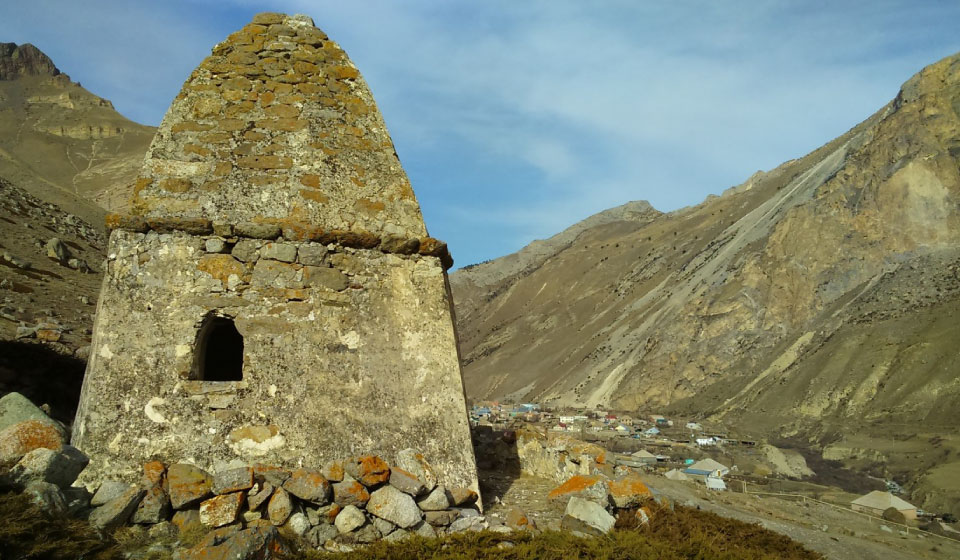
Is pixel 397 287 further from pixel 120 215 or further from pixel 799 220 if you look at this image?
pixel 799 220

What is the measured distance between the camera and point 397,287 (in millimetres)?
5941

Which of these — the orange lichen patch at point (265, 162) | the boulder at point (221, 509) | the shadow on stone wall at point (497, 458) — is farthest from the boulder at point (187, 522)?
the shadow on stone wall at point (497, 458)

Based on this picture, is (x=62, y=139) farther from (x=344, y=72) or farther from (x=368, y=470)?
(x=368, y=470)

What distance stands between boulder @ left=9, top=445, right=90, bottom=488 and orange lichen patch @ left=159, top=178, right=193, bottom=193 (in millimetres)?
2478

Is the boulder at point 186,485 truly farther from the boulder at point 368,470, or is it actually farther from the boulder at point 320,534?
the boulder at point 368,470

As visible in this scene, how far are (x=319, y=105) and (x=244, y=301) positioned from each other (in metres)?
2.35

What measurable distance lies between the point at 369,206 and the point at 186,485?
2981mm

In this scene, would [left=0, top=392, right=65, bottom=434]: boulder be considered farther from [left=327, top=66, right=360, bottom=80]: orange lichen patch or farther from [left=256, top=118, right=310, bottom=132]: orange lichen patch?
[left=327, top=66, right=360, bottom=80]: orange lichen patch

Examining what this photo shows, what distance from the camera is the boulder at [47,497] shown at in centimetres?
388

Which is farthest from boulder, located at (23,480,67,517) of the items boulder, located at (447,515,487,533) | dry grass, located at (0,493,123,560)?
boulder, located at (447,515,487,533)

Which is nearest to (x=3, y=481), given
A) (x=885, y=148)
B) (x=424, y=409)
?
(x=424, y=409)

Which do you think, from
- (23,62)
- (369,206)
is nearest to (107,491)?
(369,206)

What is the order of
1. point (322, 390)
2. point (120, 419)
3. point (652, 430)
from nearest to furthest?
1. point (120, 419)
2. point (322, 390)
3. point (652, 430)

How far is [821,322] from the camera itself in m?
48.2
